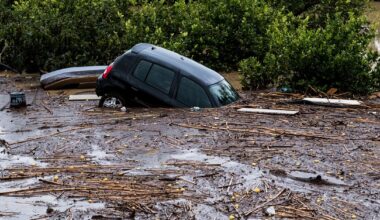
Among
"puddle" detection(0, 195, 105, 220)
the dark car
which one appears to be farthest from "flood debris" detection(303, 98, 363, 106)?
"puddle" detection(0, 195, 105, 220)

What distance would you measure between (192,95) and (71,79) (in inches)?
218

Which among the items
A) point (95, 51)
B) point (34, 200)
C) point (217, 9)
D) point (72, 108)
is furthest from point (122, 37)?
point (34, 200)

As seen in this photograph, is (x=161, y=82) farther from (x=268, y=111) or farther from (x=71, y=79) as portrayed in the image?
(x=71, y=79)

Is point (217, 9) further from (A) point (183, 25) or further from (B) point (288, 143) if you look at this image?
(B) point (288, 143)

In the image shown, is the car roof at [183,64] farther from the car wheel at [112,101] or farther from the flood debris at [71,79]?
the flood debris at [71,79]

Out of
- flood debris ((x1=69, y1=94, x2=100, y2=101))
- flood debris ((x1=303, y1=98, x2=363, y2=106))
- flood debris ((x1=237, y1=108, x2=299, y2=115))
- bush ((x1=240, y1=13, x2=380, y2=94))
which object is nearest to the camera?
flood debris ((x1=237, y1=108, x2=299, y2=115))

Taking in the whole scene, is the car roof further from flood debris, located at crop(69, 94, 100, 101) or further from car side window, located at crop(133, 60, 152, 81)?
flood debris, located at crop(69, 94, 100, 101)

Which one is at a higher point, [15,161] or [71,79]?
[15,161]

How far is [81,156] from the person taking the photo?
27.9 feet

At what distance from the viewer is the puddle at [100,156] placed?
819 cm

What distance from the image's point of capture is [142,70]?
12.0 meters

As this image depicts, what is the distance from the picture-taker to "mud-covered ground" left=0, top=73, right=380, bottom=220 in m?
6.43

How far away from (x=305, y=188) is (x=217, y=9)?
13919 mm

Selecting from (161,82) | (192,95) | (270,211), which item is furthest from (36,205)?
(192,95)
